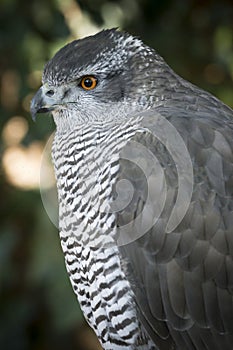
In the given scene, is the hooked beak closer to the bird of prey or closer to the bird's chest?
the bird's chest

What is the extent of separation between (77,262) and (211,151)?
30.5 inches

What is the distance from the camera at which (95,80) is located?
4.42m

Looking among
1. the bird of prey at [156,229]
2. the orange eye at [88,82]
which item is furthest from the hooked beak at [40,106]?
the bird of prey at [156,229]

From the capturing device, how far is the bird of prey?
3.97 meters

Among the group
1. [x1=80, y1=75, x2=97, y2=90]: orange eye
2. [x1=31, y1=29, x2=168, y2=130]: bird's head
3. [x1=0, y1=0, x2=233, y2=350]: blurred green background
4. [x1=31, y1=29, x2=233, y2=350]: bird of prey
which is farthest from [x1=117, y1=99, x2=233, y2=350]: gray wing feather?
[x1=0, y1=0, x2=233, y2=350]: blurred green background

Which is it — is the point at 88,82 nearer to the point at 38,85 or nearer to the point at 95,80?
the point at 95,80

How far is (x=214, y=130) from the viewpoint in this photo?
412cm

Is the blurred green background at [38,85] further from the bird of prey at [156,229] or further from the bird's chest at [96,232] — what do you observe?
the bird of prey at [156,229]

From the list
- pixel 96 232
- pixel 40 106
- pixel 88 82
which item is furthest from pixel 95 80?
pixel 96 232

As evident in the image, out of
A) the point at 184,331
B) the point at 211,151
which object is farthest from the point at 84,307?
the point at 211,151

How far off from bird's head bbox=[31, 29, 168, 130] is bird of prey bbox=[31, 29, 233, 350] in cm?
13

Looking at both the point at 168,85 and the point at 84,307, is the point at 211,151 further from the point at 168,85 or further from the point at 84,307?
the point at 84,307

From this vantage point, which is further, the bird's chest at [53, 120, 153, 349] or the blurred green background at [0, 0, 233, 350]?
the blurred green background at [0, 0, 233, 350]

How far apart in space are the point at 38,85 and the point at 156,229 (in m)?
2.20
